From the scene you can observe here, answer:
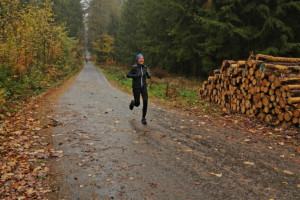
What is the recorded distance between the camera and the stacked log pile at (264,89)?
629cm

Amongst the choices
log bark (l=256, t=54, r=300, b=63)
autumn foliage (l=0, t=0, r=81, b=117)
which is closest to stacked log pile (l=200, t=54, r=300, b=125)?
log bark (l=256, t=54, r=300, b=63)

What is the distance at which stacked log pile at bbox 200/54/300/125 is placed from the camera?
629 centimetres

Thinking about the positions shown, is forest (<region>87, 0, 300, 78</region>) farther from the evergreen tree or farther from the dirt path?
Result: the evergreen tree

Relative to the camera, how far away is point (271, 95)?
22.2ft

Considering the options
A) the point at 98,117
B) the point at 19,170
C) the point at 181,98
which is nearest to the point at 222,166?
the point at 19,170

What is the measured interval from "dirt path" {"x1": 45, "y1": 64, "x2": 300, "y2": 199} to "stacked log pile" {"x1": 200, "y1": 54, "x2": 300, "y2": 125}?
4.62 ft

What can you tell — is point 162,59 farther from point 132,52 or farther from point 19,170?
point 19,170

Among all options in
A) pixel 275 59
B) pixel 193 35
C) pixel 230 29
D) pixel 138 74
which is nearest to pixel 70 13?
pixel 193 35

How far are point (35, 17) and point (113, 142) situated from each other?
14.0 metres

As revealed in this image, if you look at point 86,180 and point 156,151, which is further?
point 156,151

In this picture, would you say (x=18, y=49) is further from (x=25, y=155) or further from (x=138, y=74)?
(x=25, y=155)

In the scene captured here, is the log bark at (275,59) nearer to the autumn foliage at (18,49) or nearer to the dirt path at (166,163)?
the dirt path at (166,163)

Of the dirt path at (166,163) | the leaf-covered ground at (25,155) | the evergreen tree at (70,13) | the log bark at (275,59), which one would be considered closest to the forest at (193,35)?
the leaf-covered ground at (25,155)

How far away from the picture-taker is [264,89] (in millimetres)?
7000
